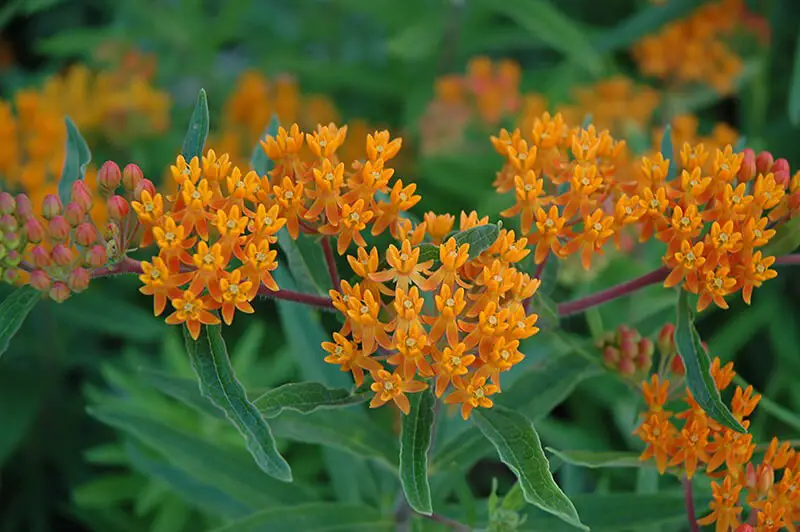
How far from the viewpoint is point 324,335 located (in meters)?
2.28

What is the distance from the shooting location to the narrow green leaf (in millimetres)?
3203

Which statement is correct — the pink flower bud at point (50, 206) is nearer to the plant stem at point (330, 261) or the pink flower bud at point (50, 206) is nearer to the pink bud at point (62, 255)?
the pink bud at point (62, 255)

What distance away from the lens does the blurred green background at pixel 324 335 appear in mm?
2266

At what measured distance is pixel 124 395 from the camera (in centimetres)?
334

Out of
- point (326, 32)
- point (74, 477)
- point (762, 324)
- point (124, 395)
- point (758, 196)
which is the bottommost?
point (74, 477)

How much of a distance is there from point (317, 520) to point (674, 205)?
3.28 ft

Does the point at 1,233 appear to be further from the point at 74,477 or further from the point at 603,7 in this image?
the point at 603,7

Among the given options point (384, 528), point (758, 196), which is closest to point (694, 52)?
point (758, 196)

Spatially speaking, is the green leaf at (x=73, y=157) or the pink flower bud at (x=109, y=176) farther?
the green leaf at (x=73, y=157)

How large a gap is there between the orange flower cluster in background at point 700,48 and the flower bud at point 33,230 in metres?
2.70

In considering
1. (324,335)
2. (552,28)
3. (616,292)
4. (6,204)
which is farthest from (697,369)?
(552,28)

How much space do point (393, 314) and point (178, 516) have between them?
1.53 meters

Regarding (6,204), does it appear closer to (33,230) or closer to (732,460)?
(33,230)

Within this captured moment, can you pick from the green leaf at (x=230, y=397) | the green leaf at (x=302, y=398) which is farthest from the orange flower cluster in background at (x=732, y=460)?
the green leaf at (x=230, y=397)
